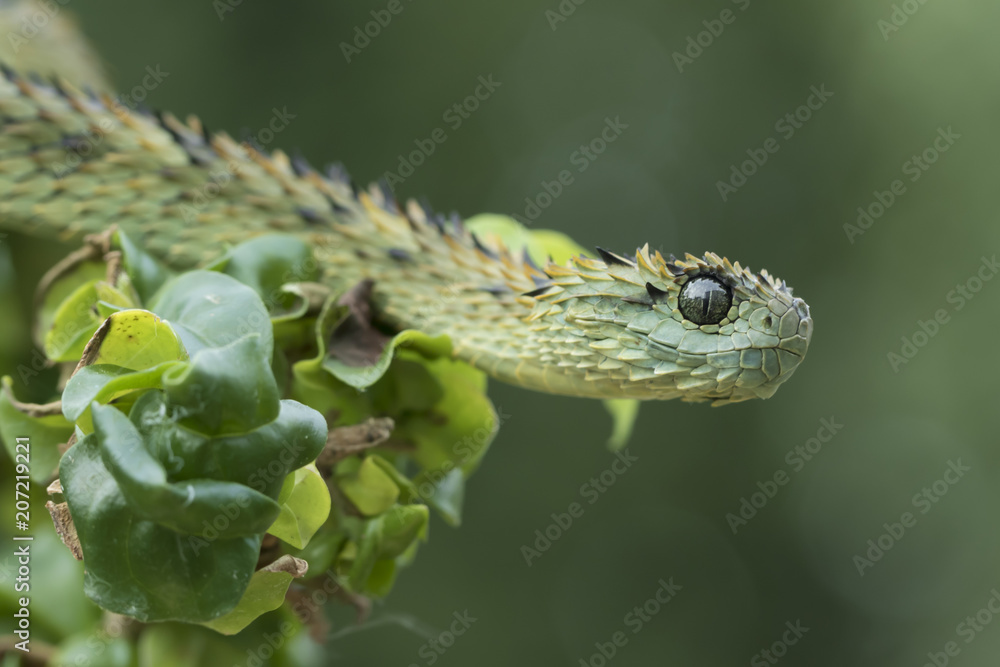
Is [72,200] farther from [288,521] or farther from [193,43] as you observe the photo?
[193,43]

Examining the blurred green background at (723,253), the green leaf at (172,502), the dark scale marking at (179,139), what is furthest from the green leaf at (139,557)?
the blurred green background at (723,253)

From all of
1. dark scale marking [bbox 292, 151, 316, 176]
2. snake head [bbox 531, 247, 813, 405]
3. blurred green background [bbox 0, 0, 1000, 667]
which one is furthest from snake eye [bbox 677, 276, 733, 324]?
blurred green background [bbox 0, 0, 1000, 667]

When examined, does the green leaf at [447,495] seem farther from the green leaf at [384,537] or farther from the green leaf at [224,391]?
the green leaf at [224,391]

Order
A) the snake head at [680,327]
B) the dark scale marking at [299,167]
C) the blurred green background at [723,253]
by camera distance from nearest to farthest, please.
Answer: the snake head at [680,327] < the dark scale marking at [299,167] < the blurred green background at [723,253]

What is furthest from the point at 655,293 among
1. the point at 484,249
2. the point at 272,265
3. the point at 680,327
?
the point at 272,265

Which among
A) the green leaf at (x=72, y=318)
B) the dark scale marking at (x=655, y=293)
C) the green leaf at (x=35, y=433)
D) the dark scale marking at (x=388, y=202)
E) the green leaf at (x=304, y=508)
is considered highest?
the dark scale marking at (x=655, y=293)

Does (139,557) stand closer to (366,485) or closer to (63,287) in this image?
(366,485)
